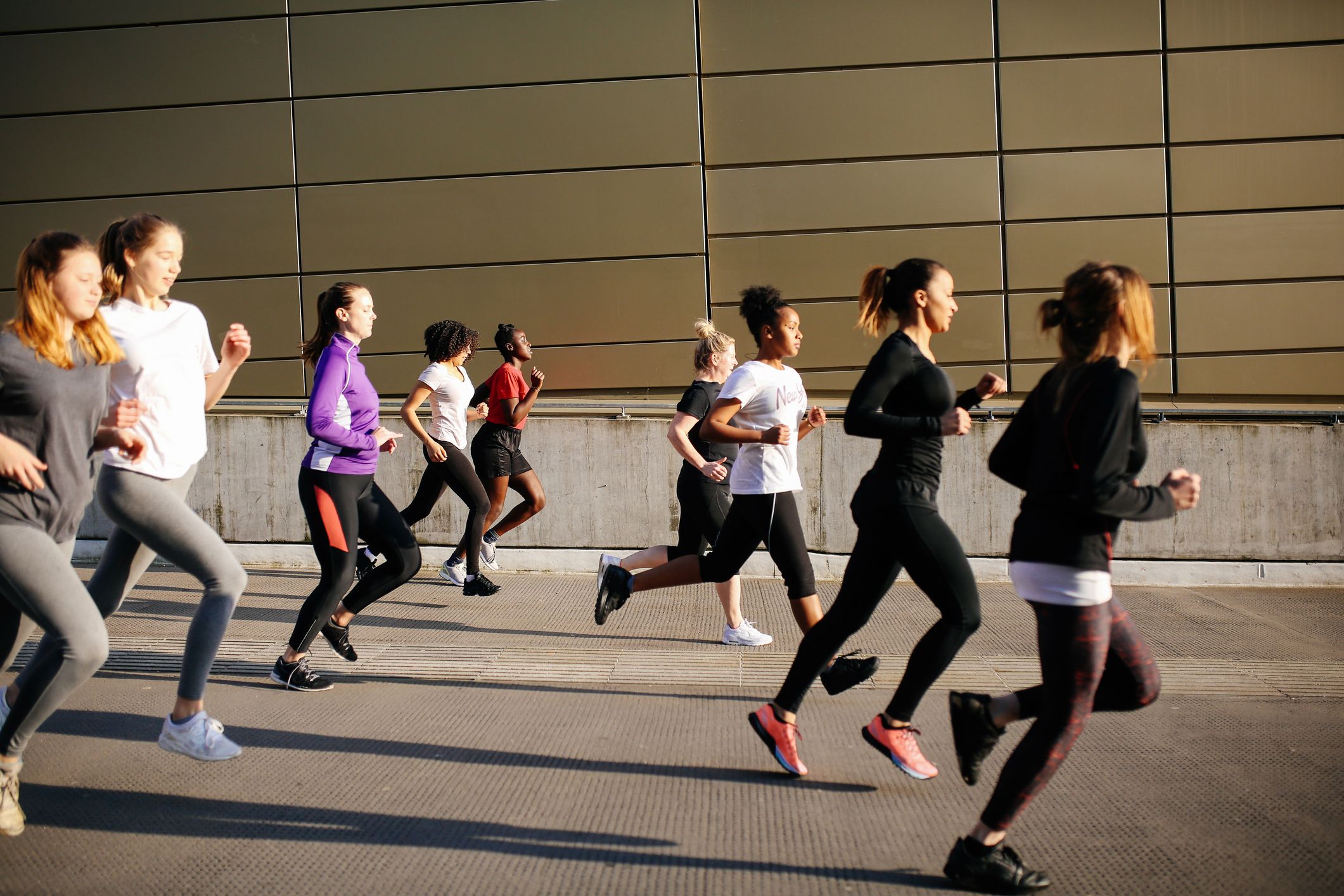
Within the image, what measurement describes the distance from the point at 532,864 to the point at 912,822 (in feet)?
4.12

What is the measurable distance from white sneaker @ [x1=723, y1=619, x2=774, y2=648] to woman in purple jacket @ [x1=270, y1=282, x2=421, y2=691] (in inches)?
72.7

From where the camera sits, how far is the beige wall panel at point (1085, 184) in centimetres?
919

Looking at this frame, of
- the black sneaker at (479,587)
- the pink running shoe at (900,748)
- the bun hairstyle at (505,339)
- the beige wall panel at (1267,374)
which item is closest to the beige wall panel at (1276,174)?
the beige wall panel at (1267,374)

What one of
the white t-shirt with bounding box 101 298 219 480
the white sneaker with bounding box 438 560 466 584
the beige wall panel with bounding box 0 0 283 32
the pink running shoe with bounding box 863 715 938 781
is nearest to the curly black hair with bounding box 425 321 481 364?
the white sneaker with bounding box 438 560 466 584

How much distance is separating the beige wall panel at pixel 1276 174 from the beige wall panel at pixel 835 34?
2.21 metres

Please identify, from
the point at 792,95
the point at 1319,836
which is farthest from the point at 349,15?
the point at 1319,836

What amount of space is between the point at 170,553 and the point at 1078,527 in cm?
289

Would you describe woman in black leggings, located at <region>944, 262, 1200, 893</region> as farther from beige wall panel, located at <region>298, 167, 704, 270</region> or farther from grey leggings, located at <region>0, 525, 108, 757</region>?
beige wall panel, located at <region>298, 167, 704, 270</region>

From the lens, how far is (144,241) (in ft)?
12.3

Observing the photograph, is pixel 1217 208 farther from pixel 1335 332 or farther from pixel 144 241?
pixel 144 241

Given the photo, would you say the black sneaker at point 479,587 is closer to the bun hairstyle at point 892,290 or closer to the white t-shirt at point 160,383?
the white t-shirt at point 160,383

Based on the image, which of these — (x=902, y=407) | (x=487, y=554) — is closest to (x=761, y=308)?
(x=902, y=407)

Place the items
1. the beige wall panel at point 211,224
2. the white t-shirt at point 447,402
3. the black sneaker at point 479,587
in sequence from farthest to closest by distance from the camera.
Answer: the beige wall panel at point 211,224 < the black sneaker at point 479,587 < the white t-shirt at point 447,402

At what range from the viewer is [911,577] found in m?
3.78
